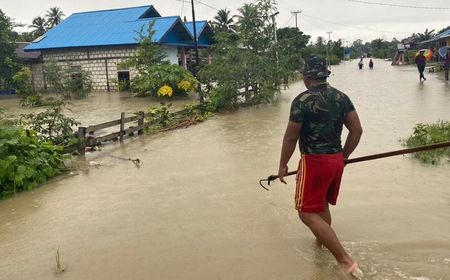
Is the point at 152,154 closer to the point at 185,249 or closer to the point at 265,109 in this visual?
the point at 185,249

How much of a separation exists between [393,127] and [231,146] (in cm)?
405

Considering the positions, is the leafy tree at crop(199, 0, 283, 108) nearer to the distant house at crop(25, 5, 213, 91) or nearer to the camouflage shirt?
the distant house at crop(25, 5, 213, 91)

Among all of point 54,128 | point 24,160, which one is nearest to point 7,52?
point 54,128

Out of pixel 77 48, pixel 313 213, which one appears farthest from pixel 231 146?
pixel 77 48

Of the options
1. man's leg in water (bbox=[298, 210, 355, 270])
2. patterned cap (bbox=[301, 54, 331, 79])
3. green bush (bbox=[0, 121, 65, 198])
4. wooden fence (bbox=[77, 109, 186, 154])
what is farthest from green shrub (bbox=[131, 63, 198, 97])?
man's leg in water (bbox=[298, 210, 355, 270])

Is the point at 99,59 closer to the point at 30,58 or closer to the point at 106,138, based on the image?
the point at 30,58

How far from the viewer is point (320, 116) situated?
342cm

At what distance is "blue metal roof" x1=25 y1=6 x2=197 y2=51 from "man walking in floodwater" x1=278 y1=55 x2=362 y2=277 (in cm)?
2082

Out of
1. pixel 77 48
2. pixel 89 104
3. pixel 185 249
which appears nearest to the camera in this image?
pixel 185 249

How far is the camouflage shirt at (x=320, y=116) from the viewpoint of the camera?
341 cm

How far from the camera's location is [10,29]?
89.1ft

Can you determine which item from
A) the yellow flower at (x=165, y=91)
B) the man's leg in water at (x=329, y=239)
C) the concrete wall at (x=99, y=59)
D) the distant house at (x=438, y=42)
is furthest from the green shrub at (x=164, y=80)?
the distant house at (x=438, y=42)

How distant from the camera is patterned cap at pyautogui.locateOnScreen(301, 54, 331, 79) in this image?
350cm

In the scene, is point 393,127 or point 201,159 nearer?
point 201,159
